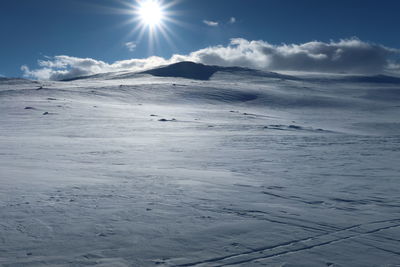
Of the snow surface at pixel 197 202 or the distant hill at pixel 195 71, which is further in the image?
the distant hill at pixel 195 71

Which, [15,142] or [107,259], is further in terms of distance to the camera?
[15,142]

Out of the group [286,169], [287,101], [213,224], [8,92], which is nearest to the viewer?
[213,224]

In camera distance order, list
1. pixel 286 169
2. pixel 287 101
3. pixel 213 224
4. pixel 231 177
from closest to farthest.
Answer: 1. pixel 213 224
2. pixel 231 177
3. pixel 286 169
4. pixel 287 101

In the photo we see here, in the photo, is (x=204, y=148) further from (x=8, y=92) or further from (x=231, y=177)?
(x=8, y=92)

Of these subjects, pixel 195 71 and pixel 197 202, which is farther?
pixel 195 71

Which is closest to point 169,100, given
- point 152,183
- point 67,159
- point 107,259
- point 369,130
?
point 369,130

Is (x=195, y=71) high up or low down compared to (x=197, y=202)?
up

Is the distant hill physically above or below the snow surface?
above

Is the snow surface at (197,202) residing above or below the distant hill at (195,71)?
below

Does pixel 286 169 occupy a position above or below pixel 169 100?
below

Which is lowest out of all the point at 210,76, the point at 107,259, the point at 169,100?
the point at 107,259

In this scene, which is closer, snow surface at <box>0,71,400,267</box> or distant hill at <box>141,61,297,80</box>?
snow surface at <box>0,71,400,267</box>

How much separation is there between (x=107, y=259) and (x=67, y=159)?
18.8 feet

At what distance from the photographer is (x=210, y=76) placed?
71625mm
